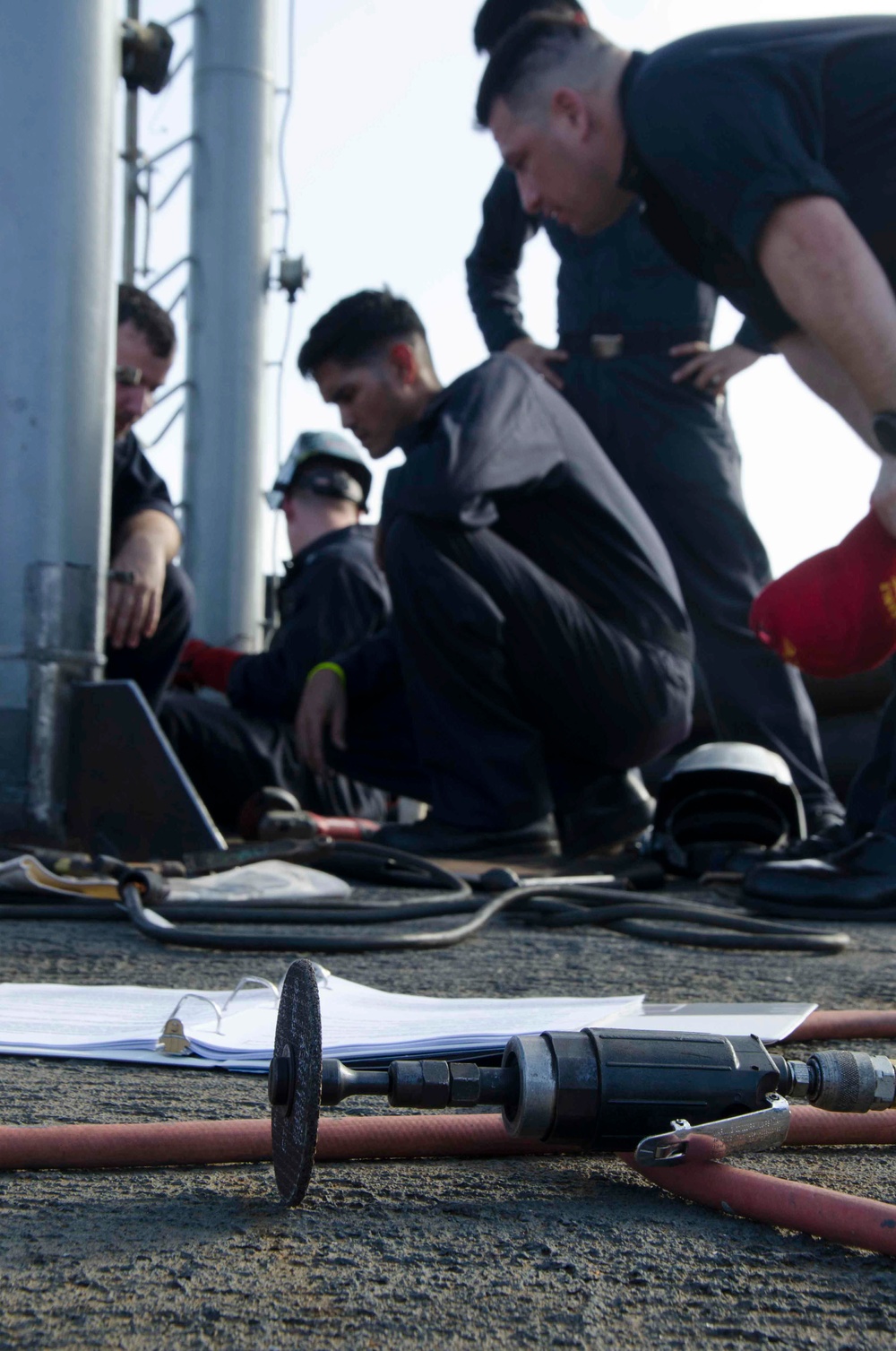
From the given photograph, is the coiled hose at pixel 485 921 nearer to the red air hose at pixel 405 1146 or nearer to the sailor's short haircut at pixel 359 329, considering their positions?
the red air hose at pixel 405 1146

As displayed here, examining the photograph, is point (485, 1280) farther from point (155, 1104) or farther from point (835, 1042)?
point (835, 1042)

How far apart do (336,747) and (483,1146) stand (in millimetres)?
2569

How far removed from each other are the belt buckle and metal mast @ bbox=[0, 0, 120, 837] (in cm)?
153

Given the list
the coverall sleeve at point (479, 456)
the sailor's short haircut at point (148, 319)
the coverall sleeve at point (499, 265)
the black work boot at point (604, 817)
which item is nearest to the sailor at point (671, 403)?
the coverall sleeve at point (499, 265)

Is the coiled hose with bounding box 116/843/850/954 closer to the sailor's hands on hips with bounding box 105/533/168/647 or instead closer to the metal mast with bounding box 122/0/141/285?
the sailor's hands on hips with bounding box 105/533/168/647

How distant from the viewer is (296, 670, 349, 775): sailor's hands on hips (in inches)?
125

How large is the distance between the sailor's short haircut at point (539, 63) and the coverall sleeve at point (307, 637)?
1.25 meters

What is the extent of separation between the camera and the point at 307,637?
136 inches

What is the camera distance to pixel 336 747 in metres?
3.24

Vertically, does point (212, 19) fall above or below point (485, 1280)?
above

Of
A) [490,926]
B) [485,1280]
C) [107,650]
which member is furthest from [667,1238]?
[107,650]

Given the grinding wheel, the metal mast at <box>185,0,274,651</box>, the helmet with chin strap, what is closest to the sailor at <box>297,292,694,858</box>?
the helmet with chin strap

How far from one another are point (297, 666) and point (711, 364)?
127cm

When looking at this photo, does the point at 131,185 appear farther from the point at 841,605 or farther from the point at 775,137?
the point at 841,605
